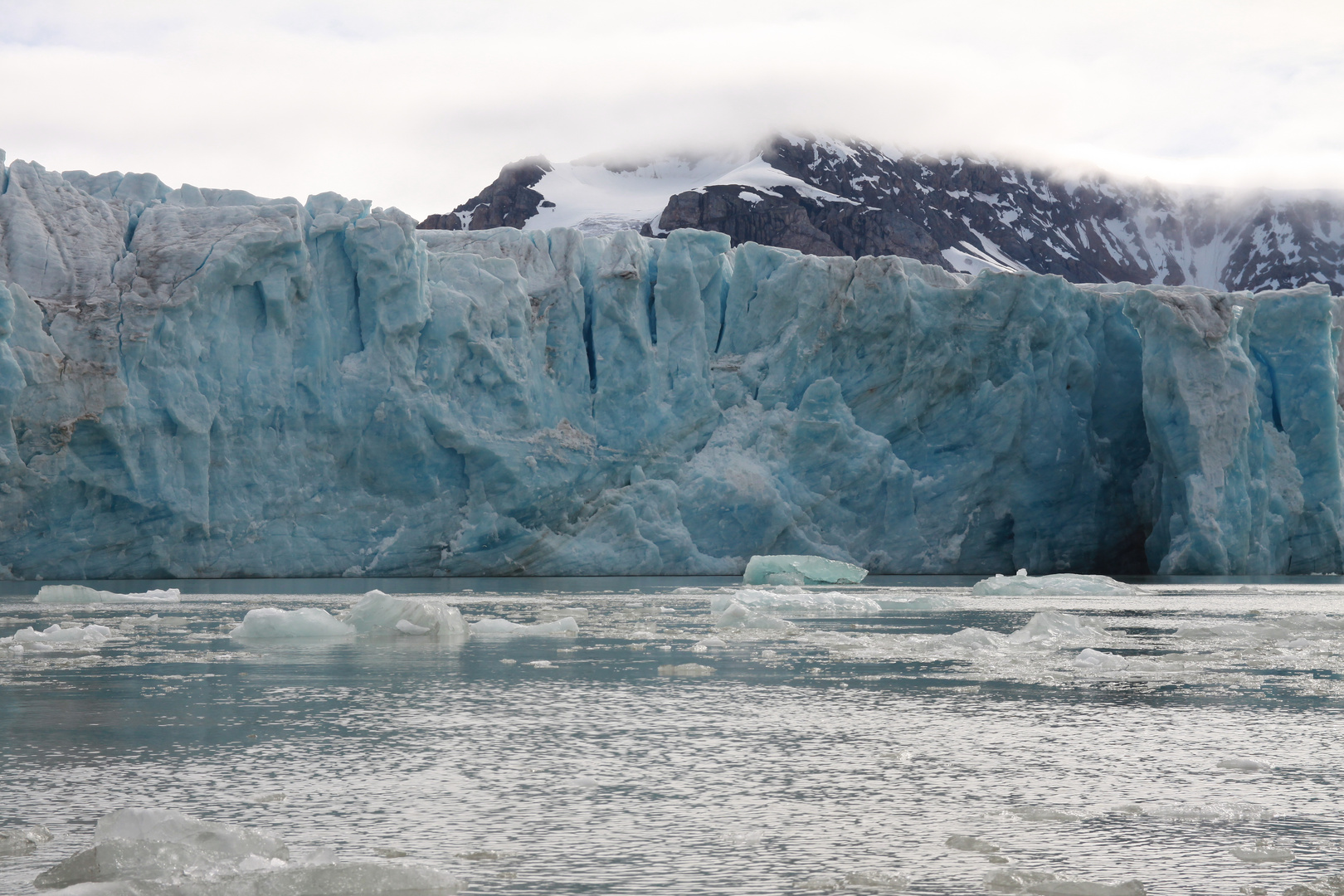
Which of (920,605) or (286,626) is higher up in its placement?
(286,626)

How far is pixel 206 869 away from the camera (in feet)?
12.4

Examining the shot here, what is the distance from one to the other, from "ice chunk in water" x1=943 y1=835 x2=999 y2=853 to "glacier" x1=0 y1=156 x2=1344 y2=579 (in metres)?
21.7

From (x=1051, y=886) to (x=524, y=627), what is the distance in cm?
887

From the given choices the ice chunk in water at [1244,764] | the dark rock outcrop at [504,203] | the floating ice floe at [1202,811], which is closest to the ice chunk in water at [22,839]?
the floating ice floe at [1202,811]

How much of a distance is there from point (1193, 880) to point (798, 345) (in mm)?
24339

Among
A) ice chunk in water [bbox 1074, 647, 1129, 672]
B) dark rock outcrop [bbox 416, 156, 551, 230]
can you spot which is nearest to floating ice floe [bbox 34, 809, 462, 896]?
ice chunk in water [bbox 1074, 647, 1129, 672]

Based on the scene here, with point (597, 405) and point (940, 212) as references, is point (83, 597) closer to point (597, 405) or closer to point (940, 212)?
point (597, 405)

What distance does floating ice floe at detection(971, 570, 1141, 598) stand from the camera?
1989 centimetres

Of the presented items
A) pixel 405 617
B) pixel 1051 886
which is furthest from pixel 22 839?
pixel 405 617

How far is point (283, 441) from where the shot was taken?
24969 millimetres

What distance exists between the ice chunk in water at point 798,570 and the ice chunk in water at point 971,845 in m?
18.6

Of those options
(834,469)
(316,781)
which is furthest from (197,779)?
(834,469)

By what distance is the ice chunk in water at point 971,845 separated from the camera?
4082mm

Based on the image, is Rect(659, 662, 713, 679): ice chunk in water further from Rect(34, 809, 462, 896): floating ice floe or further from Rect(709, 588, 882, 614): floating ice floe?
Rect(709, 588, 882, 614): floating ice floe
